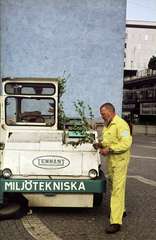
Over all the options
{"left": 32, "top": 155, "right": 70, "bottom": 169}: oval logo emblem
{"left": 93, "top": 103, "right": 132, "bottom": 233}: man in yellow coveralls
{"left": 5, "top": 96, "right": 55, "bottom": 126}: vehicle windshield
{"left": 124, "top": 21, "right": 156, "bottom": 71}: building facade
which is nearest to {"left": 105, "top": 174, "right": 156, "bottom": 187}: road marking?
{"left": 5, "top": 96, "right": 55, "bottom": 126}: vehicle windshield

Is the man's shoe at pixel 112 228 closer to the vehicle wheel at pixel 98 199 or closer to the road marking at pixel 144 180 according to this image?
the vehicle wheel at pixel 98 199

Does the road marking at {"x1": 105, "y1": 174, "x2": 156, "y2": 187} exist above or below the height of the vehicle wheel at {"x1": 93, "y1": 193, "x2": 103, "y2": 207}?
below

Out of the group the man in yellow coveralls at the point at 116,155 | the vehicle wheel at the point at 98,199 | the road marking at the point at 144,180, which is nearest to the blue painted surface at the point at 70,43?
the road marking at the point at 144,180

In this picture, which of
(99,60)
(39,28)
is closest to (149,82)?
(99,60)

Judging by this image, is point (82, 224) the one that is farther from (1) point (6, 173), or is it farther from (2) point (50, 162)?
(1) point (6, 173)

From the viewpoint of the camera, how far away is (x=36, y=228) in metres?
3.87

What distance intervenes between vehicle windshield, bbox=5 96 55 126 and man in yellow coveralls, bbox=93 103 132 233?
57.5 inches

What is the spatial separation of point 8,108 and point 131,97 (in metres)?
35.5

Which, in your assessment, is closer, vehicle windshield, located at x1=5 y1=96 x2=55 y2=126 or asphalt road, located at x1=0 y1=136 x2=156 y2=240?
asphalt road, located at x1=0 y1=136 x2=156 y2=240

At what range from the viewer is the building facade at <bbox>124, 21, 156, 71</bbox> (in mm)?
71375

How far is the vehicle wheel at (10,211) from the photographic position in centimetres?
414

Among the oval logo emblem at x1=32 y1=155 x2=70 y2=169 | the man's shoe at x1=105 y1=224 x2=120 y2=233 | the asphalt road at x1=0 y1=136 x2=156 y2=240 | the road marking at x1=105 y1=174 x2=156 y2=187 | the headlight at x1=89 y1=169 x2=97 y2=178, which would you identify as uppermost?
the oval logo emblem at x1=32 y1=155 x2=70 y2=169

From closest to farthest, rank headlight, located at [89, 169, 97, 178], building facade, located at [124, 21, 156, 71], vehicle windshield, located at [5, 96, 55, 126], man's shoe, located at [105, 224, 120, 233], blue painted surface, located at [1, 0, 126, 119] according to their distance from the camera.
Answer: man's shoe, located at [105, 224, 120, 233] → headlight, located at [89, 169, 97, 178] → vehicle windshield, located at [5, 96, 55, 126] → blue painted surface, located at [1, 0, 126, 119] → building facade, located at [124, 21, 156, 71]

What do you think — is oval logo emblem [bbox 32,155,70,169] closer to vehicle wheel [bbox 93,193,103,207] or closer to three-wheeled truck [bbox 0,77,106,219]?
three-wheeled truck [bbox 0,77,106,219]
